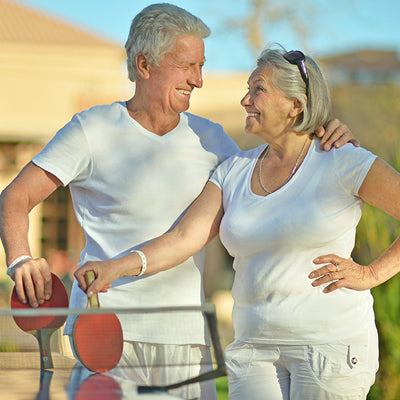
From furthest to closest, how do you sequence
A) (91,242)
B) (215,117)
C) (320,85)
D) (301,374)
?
(215,117)
(91,242)
(320,85)
(301,374)

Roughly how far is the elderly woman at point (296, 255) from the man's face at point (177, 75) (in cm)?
26

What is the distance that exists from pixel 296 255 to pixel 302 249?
3cm

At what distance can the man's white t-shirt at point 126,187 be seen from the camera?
2.90m

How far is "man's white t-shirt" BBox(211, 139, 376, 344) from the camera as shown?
265 centimetres

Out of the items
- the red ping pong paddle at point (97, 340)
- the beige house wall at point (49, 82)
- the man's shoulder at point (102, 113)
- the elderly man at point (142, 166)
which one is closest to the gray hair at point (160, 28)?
the elderly man at point (142, 166)

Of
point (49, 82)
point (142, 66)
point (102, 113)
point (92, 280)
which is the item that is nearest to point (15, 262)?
point (92, 280)

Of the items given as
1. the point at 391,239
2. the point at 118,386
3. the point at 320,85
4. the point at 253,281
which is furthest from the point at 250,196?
the point at 391,239

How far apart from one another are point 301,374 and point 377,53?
35852mm

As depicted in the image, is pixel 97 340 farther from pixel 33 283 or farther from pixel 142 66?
pixel 142 66

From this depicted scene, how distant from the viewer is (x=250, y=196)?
2814 mm

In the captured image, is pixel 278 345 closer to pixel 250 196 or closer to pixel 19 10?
pixel 250 196

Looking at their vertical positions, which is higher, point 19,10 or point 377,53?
point 377,53

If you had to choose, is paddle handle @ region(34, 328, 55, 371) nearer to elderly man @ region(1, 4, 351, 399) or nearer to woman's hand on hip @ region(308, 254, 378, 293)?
elderly man @ region(1, 4, 351, 399)

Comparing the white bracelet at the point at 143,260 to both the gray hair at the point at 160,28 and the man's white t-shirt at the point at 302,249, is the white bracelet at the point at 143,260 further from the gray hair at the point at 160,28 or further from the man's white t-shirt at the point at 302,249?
the gray hair at the point at 160,28
